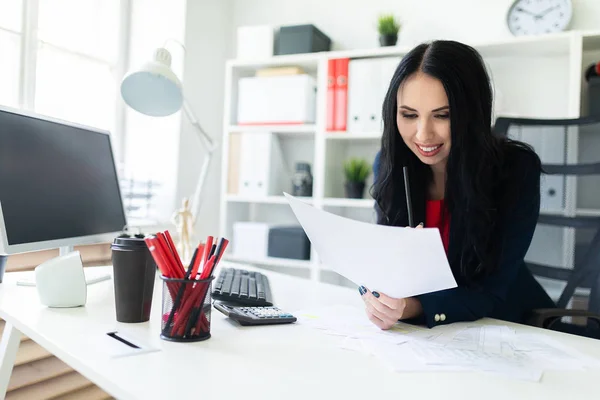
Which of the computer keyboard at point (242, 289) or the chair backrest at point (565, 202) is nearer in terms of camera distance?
the computer keyboard at point (242, 289)

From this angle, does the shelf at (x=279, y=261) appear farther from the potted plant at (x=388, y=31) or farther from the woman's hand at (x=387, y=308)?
the woman's hand at (x=387, y=308)

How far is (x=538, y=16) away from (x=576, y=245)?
1.15 meters

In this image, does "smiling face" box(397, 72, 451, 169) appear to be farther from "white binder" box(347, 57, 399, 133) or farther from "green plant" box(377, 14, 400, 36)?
"green plant" box(377, 14, 400, 36)

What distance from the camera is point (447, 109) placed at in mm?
1141

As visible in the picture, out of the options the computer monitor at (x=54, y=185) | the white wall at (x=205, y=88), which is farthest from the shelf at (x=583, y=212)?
the white wall at (x=205, y=88)

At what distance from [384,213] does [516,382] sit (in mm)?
677

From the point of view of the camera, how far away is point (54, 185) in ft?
3.78

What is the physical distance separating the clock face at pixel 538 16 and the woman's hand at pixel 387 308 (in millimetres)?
1680

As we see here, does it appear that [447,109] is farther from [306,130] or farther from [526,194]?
[306,130]

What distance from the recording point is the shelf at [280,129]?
2.39 m

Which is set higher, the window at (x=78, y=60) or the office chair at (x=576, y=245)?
the window at (x=78, y=60)

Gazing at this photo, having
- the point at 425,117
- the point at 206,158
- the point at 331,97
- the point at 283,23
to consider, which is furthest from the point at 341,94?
the point at 425,117

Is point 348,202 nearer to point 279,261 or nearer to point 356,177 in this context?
point 356,177

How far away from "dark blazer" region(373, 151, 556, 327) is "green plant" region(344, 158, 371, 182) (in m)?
1.17
